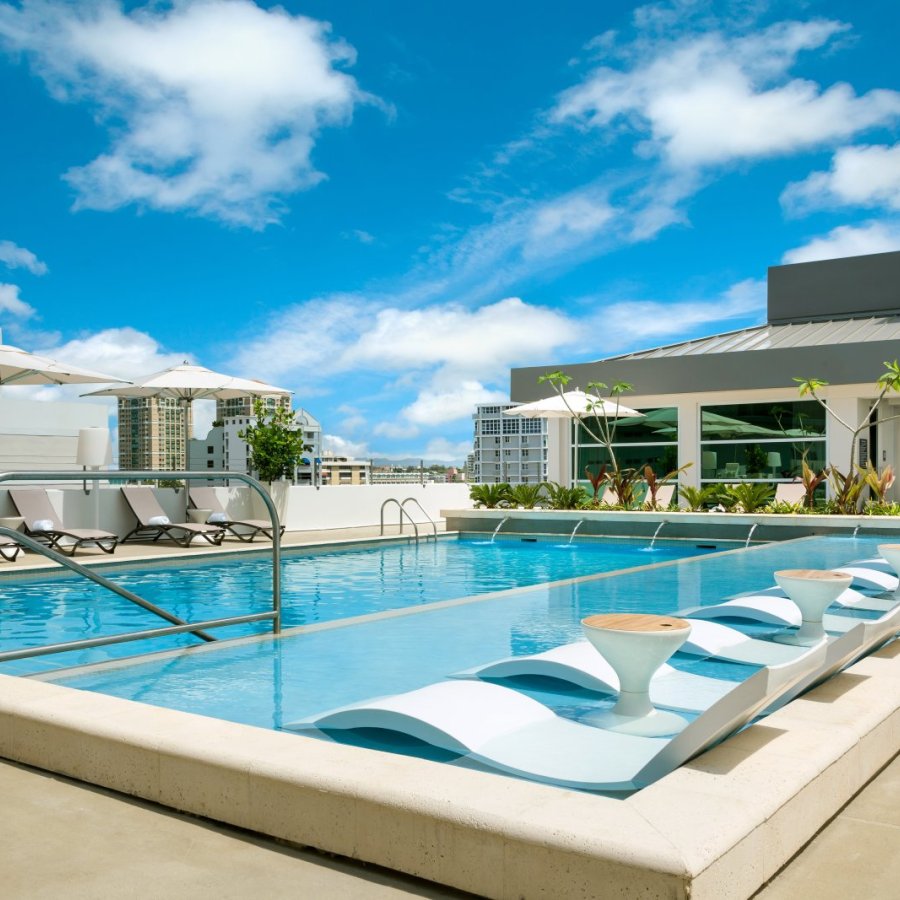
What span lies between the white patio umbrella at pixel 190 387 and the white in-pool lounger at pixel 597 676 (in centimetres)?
1191

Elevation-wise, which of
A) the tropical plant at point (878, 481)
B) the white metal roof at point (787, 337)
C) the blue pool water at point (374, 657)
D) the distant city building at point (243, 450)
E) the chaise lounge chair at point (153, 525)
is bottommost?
the blue pool water at point (374, 657)

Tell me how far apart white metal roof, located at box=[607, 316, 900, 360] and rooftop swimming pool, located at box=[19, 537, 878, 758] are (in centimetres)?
1248

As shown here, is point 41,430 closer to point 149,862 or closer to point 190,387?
point 190,387

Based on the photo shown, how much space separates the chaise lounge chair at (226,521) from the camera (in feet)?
48.9

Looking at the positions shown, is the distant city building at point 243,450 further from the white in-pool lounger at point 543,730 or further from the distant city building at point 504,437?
the distant city building at point 504,437

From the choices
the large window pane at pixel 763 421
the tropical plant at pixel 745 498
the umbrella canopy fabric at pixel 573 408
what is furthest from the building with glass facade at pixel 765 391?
the tropical plant at pixel 745 498

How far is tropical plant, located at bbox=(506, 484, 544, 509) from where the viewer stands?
1884 centimetres

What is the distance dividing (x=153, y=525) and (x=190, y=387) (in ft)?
8.95

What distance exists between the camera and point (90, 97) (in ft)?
109

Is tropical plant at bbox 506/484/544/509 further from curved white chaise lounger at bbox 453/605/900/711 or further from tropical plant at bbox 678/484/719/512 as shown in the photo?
curved white chaise lounger at bbox 453/605/900/711

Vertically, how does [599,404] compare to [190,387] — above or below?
below

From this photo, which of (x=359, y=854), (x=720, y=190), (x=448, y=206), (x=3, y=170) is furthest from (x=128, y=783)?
(x=3, y=170)

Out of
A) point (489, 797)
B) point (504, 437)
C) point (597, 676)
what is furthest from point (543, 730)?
point (504, 437)

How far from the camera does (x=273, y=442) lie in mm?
16047
